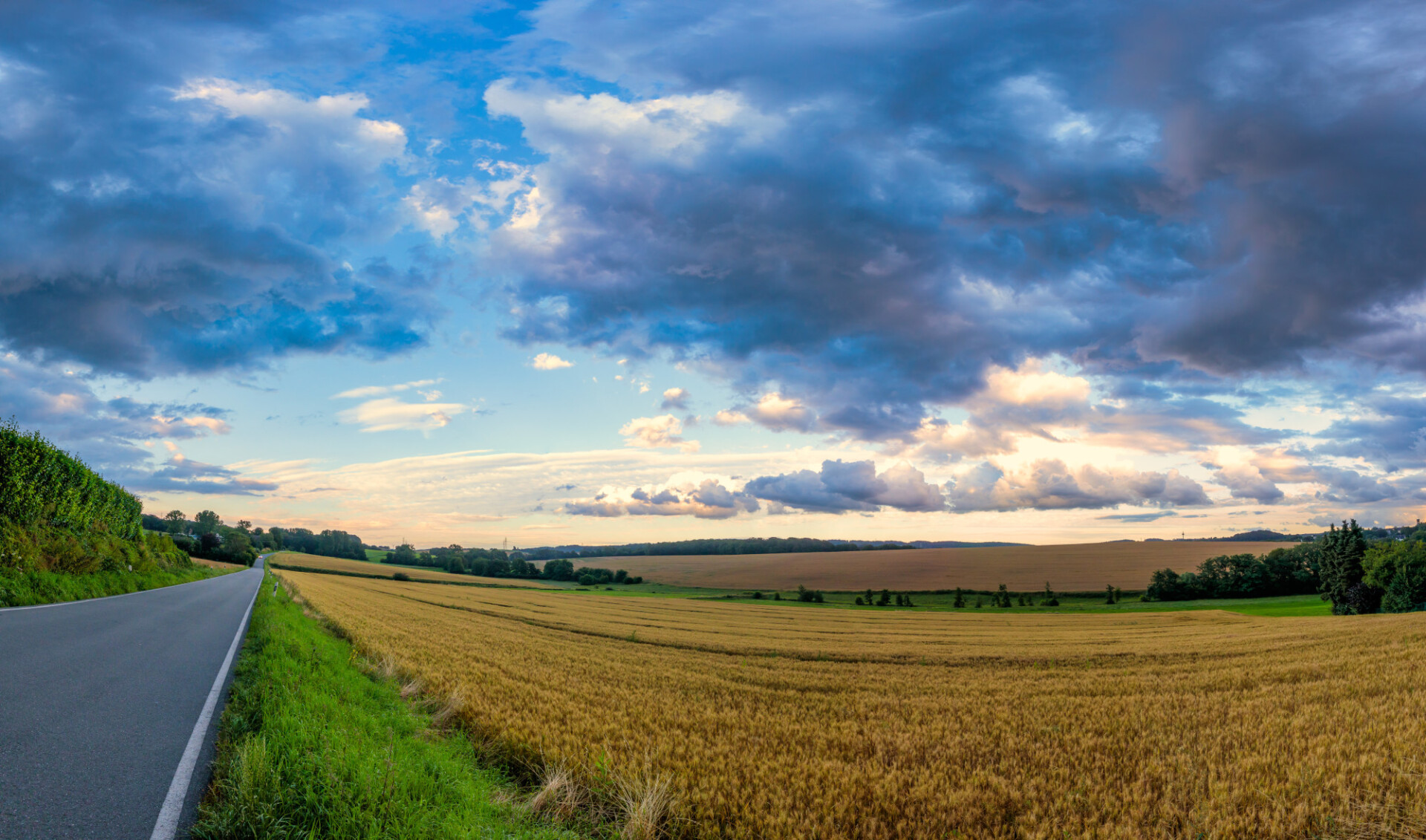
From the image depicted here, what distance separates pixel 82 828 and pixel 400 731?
349 centimetres

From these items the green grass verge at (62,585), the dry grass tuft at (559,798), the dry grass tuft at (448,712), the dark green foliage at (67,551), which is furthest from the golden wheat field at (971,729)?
the dark green foliage at (67,551)

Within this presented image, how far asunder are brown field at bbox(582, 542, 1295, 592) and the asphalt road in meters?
83.6

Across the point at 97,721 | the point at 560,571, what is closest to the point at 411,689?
the point at 97,721

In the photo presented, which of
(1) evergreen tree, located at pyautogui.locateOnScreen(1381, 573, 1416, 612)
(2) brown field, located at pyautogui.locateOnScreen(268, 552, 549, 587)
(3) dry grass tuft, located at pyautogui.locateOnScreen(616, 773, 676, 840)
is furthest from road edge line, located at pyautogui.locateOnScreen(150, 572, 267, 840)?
(2) brown field, located at pyautogui.locateOnScreen(268, 552, 549, 587)

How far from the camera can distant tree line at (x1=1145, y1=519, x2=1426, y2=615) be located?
180 ft

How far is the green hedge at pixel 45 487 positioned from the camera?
2911cm

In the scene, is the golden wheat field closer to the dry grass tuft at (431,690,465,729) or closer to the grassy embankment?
the dry grass tuft at (431,690,465,729)

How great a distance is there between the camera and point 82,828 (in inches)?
195

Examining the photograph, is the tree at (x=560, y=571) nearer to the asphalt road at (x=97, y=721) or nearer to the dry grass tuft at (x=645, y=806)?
the asphalt road at (x=97, y=721)

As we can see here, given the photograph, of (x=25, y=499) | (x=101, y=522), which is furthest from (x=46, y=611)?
(x=101, y=522)

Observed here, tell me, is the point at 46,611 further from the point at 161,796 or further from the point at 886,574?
the point at 886,574

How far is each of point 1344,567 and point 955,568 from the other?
4604cm

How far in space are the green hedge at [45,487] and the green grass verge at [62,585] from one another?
435cm

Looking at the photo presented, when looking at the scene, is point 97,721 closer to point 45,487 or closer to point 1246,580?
point 45,487
